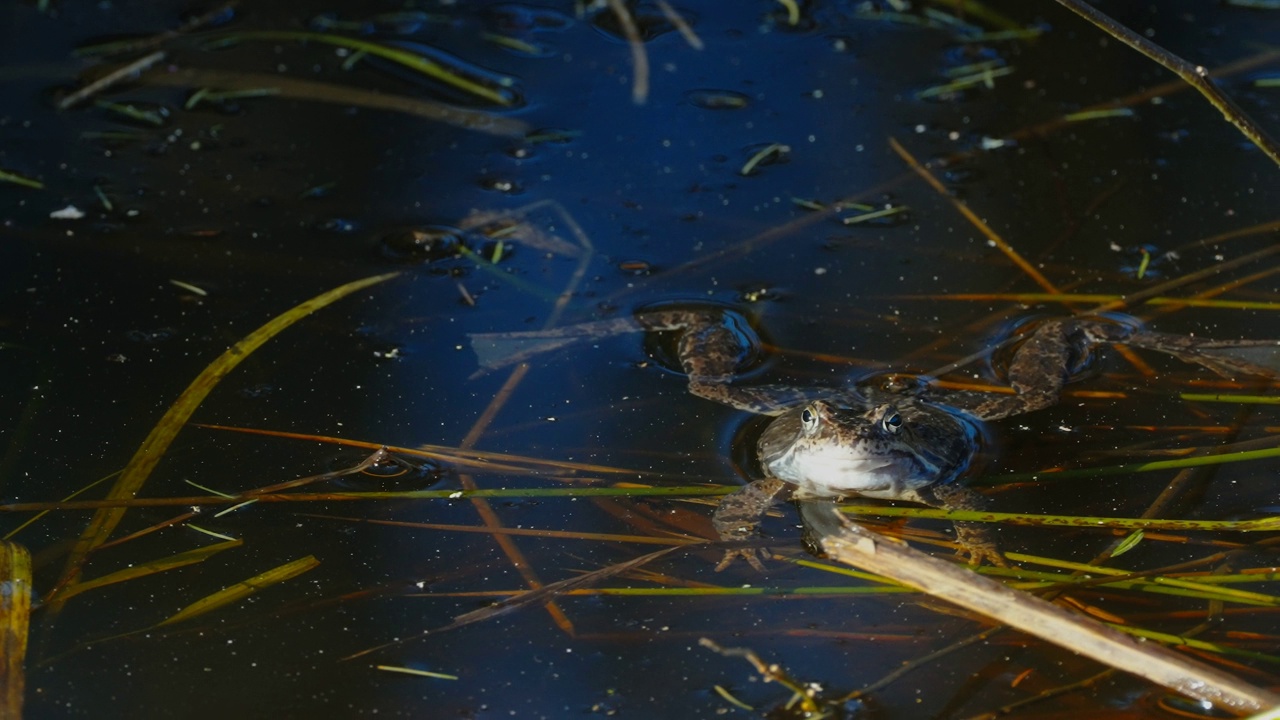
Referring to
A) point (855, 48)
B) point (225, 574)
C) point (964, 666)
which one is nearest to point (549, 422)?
point (225, 574)

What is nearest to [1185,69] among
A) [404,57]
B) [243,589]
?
[243,589]

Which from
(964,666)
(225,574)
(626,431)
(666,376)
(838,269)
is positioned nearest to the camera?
(964,666)

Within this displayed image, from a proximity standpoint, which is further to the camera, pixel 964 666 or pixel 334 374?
pixel 334 374

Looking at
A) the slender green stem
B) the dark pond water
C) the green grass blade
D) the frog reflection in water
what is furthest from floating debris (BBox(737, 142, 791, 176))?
the slender green stem

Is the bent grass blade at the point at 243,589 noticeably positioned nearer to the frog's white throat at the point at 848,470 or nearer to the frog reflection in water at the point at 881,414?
the frog reflection in water at the point at 881,414

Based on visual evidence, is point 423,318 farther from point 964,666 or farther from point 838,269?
point 964,666

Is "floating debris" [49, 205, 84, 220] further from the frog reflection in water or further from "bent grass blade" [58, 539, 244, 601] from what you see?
the frog reflection in water

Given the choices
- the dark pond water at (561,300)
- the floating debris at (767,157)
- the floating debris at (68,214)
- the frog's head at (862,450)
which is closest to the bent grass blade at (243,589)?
the dark pond water at (561,300)

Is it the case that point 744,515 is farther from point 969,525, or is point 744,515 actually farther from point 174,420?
point 174,420
